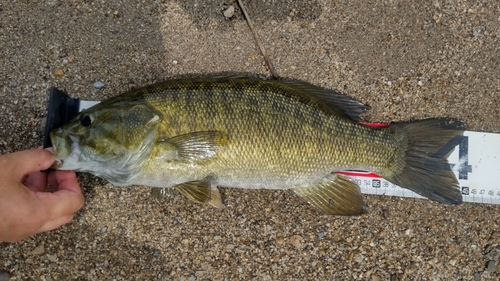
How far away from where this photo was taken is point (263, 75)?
3.04m

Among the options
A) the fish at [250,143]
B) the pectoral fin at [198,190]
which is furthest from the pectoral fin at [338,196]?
the pectoral fin at [198,190]

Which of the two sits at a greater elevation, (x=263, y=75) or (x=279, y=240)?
(x=263, y=75)

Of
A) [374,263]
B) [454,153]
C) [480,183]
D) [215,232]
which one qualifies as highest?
[454,153]

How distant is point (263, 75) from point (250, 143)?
0.84 metres

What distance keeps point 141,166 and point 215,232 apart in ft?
2.82

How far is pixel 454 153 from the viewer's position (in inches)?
116

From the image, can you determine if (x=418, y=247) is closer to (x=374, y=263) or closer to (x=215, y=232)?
(x=374, y=263)

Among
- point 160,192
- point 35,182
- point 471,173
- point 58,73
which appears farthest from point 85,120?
point 471,173

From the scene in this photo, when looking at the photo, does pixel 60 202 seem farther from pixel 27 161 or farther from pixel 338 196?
pixel 338 196

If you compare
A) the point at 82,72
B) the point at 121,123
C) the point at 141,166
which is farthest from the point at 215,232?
the point at 82,72

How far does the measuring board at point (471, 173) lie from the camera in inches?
115

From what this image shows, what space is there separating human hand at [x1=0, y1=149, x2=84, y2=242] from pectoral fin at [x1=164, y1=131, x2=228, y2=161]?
0.73 meters

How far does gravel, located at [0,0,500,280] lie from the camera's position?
9.41 ft

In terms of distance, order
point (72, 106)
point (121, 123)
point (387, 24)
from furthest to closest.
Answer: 1. point (387, 24)
2. point (72, 106)
3. point (121, 123)
